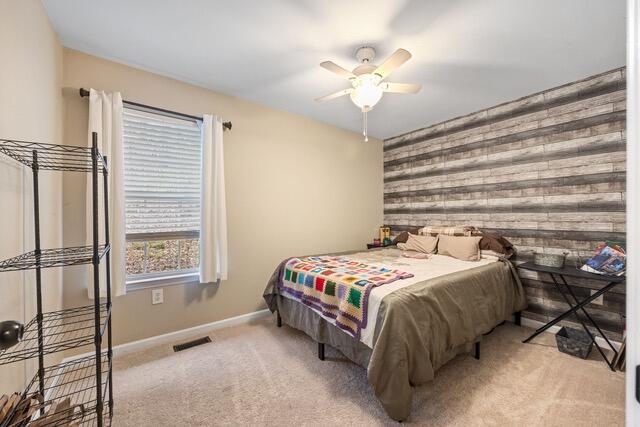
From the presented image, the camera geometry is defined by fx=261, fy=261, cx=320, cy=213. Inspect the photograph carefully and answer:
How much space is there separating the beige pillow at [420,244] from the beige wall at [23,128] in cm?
338

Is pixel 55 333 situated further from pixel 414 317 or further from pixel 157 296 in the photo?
pixel 414 317

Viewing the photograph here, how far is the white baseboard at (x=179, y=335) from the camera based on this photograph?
7.36ft

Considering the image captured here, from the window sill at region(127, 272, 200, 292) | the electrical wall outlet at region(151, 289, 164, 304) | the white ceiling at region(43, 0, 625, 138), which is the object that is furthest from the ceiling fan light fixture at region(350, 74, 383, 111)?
the electrical wall outlet at region(151, 289, 164, 304)

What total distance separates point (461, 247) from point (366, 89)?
1.98 m

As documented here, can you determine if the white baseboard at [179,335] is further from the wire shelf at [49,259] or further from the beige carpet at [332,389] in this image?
the wire shelf at [49,259]

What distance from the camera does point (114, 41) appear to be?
6.50ft

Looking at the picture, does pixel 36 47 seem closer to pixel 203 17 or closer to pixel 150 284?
pixel 203 17

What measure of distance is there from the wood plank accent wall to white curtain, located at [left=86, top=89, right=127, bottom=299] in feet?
11.7

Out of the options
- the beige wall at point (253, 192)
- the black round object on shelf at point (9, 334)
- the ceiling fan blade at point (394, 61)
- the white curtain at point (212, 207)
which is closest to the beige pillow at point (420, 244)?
the beige wall at point (253, 192)

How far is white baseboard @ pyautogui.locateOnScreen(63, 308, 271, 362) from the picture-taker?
224cm

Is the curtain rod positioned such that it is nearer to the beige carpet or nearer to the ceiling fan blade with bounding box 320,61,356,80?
the ceiling fan blade with bounding box 320,61,356,80

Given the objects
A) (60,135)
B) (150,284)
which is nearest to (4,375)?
(150,284)

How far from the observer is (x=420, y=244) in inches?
130

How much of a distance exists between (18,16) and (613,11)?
3.37m
